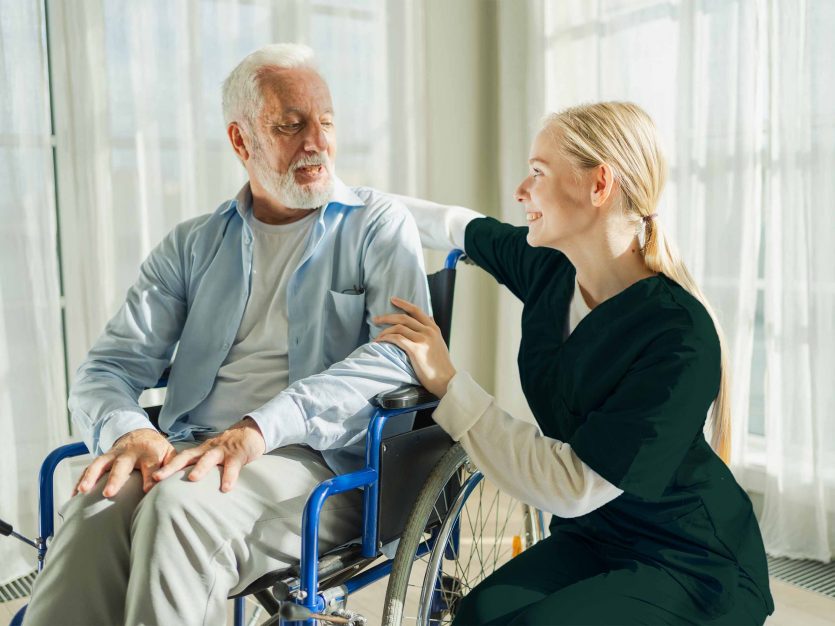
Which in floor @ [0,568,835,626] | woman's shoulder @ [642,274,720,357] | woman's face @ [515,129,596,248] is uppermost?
woman's face @ [515,129,596,248]

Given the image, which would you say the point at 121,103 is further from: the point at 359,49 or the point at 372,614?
the point at 372,614

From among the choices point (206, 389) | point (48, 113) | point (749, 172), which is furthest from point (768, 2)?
point (48, 113)

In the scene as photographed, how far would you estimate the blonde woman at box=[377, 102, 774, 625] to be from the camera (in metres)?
1.28

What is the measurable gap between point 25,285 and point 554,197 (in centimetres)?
179

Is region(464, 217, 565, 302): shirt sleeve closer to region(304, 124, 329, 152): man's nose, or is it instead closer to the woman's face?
the woman's face

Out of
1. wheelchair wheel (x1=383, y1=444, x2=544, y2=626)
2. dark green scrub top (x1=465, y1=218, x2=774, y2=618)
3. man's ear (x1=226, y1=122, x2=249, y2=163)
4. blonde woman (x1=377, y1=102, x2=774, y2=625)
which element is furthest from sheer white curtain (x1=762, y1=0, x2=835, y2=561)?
man's ear (x1=226, y1=122, x2=249, y2=163)

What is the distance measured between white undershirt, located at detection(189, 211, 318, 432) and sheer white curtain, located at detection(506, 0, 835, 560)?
1.35m

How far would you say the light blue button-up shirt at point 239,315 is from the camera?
1.57 m

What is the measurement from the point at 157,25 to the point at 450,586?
1979 millimetres

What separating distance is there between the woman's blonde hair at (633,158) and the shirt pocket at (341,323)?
53 centimetres

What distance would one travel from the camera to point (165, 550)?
1265 mm

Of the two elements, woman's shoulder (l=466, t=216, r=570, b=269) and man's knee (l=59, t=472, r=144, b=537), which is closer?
man's knee (l=59, t=472, r=144, b=537)

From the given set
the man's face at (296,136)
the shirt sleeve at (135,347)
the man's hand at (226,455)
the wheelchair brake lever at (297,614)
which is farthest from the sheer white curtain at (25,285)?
the wheelchair brake lever at (297,614)

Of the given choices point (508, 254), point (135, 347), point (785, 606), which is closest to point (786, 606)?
point (785, 606)
